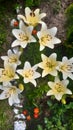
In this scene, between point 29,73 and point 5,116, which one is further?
point 5,116

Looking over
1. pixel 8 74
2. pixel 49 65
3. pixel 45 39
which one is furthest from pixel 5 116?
pixel 45 39

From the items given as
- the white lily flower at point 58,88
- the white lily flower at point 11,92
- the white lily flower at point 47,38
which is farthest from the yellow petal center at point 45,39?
the white lily flower at point 11,92

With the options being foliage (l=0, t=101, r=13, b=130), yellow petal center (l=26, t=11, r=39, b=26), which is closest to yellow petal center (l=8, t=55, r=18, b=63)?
yellow petal center (l=26, t=11, r=39, b=26)

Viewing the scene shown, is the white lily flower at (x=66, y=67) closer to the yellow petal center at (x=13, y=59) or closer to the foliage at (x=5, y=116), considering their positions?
the yellow petal center at (x=13, y=59)

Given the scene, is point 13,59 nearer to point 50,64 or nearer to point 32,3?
point 50,64

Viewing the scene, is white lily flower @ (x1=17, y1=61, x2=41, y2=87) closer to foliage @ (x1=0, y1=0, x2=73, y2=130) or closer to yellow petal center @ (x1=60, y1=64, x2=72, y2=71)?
yellow petal center @ (x1=60, y1=64, x2=72, y2=71)

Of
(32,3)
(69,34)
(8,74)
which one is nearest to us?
(8,74)

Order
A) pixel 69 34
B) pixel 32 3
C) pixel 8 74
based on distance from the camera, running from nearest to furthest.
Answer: pixel 8 74 → pixel 69 34 → pixel 32 3
